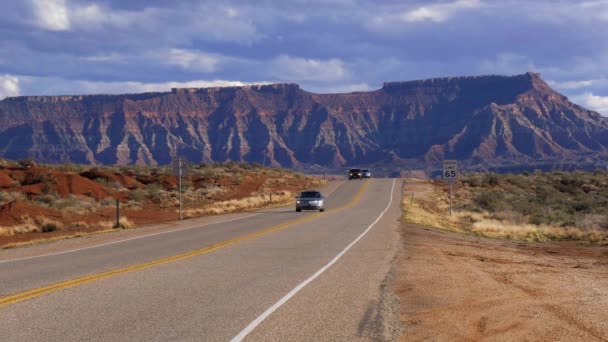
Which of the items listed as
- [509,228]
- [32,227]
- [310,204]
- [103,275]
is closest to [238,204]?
[310,204]

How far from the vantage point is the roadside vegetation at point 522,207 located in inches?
1273

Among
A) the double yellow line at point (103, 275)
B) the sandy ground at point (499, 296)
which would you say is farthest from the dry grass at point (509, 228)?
the double yellow line at point (103, 275)

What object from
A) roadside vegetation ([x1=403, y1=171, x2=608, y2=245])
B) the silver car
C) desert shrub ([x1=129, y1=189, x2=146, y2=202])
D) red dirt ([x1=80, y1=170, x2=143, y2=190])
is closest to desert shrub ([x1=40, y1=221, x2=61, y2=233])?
the silver car

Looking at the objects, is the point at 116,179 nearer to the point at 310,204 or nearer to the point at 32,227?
the point at 310,204

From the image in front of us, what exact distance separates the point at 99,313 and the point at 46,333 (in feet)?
4.09

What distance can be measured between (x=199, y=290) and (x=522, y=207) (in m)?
41.0

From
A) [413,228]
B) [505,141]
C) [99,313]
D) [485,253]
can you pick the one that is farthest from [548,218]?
[505,141]

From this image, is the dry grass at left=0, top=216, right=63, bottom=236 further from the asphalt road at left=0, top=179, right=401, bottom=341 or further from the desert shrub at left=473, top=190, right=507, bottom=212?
the desert shrub at left=473, top=190, right=507, bottom=212

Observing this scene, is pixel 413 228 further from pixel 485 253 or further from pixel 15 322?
pixel 15 322

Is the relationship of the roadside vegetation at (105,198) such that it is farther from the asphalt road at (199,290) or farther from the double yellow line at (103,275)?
the asphalt road at (199,290)

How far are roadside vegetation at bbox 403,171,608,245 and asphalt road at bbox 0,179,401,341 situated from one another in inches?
479

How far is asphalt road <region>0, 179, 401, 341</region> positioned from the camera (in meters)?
8.58

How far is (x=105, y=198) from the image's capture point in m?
48.5

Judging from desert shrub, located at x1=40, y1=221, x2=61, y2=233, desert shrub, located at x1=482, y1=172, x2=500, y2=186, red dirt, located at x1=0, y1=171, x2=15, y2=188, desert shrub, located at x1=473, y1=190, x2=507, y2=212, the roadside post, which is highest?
the roadside post
